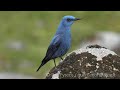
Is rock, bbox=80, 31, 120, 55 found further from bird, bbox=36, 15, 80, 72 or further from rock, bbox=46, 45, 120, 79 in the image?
rock, bbox=46, 45, 120, 79

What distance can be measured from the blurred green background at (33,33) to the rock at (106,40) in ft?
2.58

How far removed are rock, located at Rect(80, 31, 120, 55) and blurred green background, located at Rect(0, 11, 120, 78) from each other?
2.58 feet

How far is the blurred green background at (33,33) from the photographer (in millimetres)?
32219

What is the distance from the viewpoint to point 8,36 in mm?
40188

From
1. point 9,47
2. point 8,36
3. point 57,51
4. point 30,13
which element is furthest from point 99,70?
point 30,13

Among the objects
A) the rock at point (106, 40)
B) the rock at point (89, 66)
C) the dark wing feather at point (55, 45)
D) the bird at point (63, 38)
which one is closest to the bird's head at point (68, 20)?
the bird at point (63, 38)

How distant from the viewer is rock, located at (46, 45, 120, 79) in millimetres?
9289

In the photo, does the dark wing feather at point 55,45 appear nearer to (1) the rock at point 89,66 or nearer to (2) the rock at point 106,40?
(1) the rock at point 89,66

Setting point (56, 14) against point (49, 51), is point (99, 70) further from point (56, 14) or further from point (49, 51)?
point (56, 14)

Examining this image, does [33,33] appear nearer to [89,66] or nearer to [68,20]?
[68,20]

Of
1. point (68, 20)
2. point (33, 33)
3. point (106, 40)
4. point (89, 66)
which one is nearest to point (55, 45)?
point (68, 20)

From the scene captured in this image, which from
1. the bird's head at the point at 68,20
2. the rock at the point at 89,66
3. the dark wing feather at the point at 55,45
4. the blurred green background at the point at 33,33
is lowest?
the blurred green background at the point at 33,33

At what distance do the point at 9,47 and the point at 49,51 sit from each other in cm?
2570

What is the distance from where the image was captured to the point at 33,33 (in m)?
41.4
